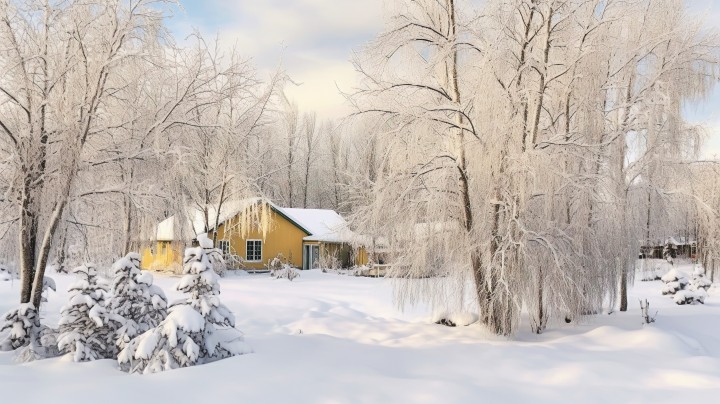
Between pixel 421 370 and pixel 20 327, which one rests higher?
pixel 20 327

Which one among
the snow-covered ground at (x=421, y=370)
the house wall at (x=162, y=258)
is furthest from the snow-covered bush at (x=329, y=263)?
the snow-covered ground at (x=421, y=370)

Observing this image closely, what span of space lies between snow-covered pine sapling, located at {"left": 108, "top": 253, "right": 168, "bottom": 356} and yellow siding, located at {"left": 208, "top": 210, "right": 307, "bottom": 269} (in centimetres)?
2034

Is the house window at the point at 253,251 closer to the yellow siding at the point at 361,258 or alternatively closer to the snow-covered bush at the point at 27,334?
the yellow siding at the point at 361,258

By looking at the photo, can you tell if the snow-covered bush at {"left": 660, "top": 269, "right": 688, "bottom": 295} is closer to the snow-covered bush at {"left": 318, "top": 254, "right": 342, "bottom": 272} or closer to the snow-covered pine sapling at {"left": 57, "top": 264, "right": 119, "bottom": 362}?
the snow-covered bush at {"left": 318, "top": 254, "right": 342, "bottom": 272}

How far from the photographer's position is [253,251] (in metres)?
31.3

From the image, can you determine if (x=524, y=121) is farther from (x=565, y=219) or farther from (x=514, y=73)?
(x=565, y=219)

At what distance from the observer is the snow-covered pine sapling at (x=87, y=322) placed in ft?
28.8

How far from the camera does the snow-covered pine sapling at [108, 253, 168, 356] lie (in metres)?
9.29

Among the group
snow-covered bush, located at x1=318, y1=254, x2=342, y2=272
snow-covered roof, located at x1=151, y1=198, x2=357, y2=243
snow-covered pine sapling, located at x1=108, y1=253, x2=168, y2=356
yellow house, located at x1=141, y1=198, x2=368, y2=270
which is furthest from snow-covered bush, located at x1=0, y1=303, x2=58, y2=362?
snow-covered bush, located at x1=318, y1=254, x2=342, y2=272

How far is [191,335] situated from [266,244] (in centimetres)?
2345

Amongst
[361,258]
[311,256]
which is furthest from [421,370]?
[361,258]

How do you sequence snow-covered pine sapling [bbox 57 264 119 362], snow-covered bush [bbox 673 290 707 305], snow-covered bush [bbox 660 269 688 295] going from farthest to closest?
snow-covered bush [bbox 660 269 688 295], snow-covered bush [bbox 673 290 707 305], snow-covered pine sapling [bbox 57 264 119 362]

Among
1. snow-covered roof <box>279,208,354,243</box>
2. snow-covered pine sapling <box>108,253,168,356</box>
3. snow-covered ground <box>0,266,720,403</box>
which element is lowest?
snow-covered ground <box>0,266,720,403</box>

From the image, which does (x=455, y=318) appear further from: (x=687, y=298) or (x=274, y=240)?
(x=274, y=240)
